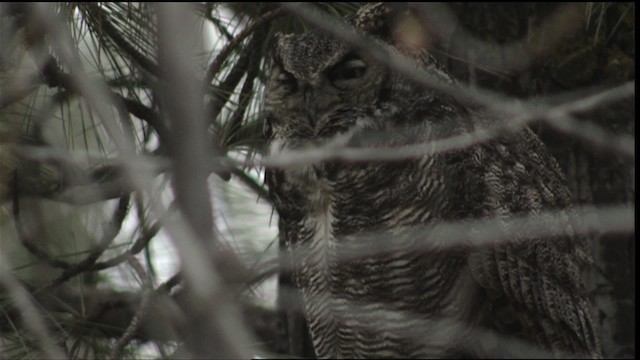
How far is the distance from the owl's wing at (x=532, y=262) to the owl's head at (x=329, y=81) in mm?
265

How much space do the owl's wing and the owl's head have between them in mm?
265

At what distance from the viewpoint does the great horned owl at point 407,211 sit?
2.22 meters

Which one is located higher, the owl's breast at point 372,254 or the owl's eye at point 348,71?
the owl's eye at point 348,71

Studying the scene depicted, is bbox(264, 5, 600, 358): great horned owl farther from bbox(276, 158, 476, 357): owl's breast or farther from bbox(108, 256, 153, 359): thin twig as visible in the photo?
bbox(108, 256, 153, 359): thin twig

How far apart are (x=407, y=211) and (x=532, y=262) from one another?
0.29 meters

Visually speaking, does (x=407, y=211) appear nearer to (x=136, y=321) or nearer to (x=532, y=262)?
(x=532, y=262)

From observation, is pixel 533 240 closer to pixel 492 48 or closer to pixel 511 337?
pixel 511 337

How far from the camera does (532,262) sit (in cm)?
224

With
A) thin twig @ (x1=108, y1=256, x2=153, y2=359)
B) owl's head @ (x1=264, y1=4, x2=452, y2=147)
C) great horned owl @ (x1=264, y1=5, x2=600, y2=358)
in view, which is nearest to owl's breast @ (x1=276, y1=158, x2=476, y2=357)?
great horned owl @ (x1=264, y1=5, x2=600, y2=358)

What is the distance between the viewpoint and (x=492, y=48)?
8.48 feet

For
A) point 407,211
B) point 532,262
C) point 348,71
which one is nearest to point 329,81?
point 348,71

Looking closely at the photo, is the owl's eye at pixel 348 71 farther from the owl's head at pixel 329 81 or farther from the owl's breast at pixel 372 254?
the owl's breast at pixel 372 254

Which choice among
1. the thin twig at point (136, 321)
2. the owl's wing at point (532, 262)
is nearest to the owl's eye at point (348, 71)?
the owl's wing at point (532, 262)

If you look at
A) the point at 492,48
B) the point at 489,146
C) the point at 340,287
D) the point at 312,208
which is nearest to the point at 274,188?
the point at 312,208
